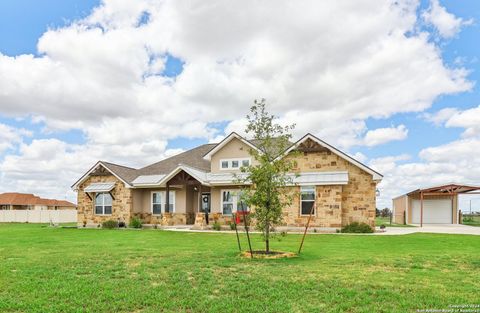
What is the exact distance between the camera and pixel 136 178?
29797mm

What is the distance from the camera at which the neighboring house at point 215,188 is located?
75.3 ft

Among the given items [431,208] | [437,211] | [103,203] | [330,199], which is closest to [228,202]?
[330,199]

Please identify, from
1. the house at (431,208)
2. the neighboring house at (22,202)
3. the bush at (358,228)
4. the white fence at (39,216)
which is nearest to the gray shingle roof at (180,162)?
the bush at (358,228)

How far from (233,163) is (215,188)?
2164 mm

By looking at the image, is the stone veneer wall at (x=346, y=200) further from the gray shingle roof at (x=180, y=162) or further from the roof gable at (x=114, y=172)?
the roof gable at (x=114, y=172)

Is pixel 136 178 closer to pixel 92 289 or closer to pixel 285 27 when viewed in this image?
pixel 285 27

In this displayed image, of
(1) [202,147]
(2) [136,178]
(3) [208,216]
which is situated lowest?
(3) [208,216]

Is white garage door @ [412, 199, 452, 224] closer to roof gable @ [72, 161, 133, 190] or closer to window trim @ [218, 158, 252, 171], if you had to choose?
window trim @ [218, 158, 252, 171]

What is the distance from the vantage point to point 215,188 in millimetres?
27375

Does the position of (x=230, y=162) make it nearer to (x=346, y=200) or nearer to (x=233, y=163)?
(x=233, y=163)

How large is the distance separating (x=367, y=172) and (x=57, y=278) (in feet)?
60.5

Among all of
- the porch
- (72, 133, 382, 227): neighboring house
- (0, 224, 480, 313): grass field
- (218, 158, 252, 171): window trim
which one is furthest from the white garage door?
(0, 224, 480, 313): grass field

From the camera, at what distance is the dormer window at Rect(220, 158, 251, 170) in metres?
27.3

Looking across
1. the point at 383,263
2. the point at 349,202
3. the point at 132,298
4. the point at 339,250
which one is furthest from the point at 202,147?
the point at 132,298
